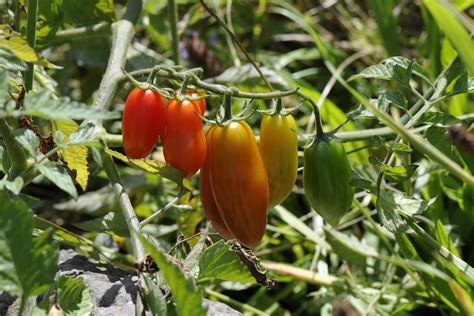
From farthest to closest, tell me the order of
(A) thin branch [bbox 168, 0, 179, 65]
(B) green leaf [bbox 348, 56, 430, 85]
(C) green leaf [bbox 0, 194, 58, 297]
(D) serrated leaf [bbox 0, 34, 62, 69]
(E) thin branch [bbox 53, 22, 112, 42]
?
(A) thin branch [bbox 168, 0, 179, 65] → (E) thin branch [bbox 53, 22, 112, 42] → (B) green leaf [bbox 348, 56, 430, 85] → (D) serrated leaf [bbox 0, 34, 62, 69] → (C) green leaf [bbox 0, 194, 58, 297]

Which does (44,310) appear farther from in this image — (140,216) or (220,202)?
(140,216)

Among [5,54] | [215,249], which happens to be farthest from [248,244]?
[5,54]

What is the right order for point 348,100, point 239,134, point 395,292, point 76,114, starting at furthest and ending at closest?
point 348,100, point 395,292, point 239,134, point 76,114

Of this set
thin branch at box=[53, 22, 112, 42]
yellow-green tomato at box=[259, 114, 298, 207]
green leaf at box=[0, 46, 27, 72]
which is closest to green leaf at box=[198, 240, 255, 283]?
yellow-green tomato at box=[259, 114, 298, 207]

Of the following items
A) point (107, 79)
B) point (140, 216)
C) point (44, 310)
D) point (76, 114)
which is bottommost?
point (140, 216)

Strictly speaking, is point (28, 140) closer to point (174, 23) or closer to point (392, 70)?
point (392, 70)

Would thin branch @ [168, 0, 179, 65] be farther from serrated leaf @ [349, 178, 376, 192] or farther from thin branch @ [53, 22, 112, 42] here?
serrated leaf @ [349, 178, 376, 192]
